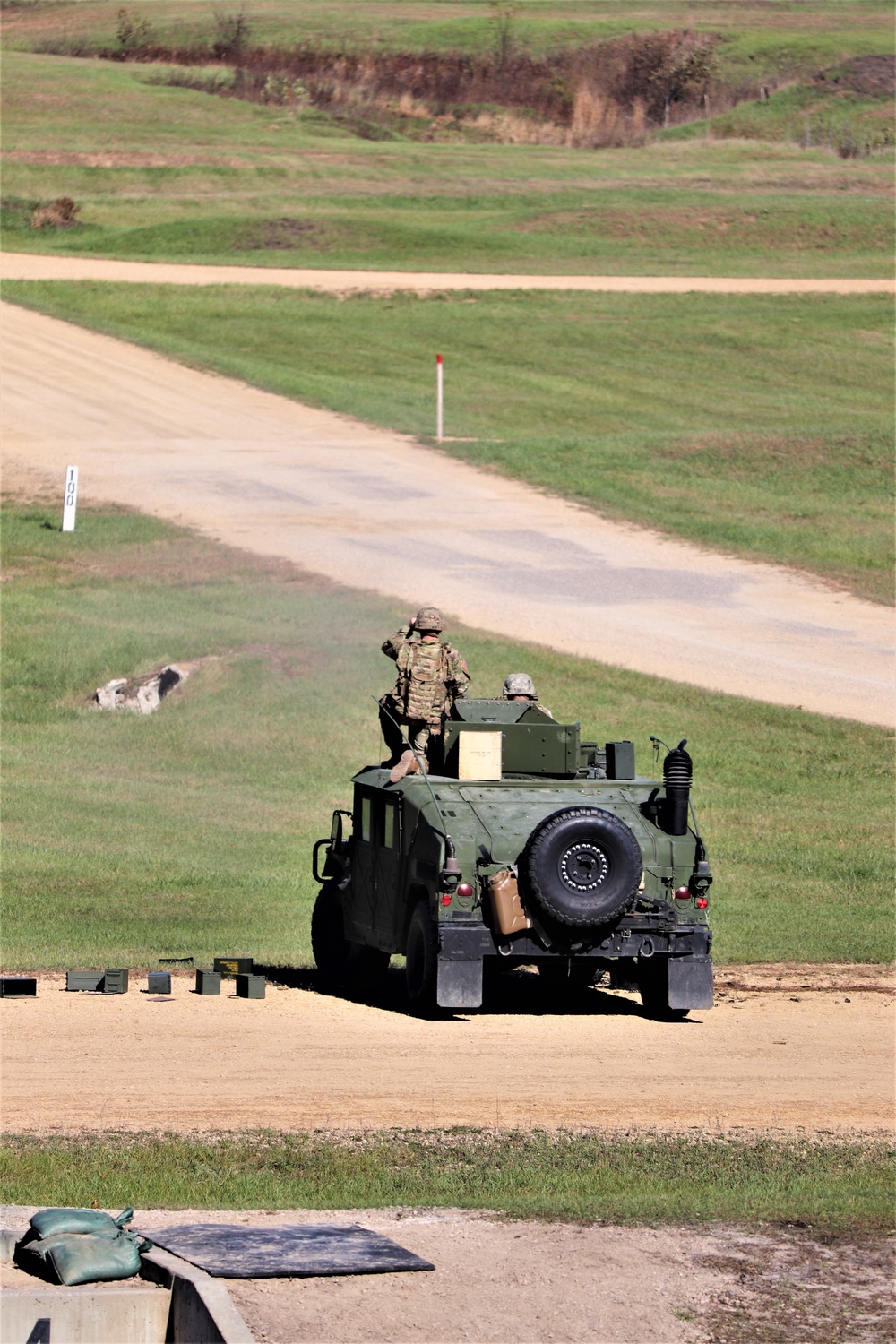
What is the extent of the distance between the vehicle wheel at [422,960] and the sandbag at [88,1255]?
5.89 metres

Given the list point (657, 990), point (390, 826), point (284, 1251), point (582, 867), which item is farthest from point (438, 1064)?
point (284, 1251)

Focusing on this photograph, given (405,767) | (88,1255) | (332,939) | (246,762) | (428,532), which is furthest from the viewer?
(428,532)

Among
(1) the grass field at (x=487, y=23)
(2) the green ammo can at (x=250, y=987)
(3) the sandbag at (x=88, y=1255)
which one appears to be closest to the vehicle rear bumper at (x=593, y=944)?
(2) the green ammo can at (x=250, y=987)

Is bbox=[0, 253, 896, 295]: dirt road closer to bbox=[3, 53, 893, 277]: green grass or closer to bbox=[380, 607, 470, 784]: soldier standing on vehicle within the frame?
bbox=[3, 53, 893, 277]: green grass

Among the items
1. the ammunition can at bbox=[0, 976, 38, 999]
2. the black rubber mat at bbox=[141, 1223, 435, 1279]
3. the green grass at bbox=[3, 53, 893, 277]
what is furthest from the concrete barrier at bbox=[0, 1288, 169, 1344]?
the green grass at bbox=[3, 53, 893, 277]

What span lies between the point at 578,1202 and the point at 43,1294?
3.16m

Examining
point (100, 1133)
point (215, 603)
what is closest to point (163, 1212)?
point (100, 1133)

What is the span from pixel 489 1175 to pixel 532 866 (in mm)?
3617

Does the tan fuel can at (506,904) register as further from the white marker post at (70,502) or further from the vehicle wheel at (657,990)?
the white marker post at (70,502)

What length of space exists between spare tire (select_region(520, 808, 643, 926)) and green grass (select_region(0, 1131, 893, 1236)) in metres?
2.72

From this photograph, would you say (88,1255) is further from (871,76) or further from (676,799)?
(871,76)

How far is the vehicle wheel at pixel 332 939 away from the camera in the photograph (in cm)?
1738

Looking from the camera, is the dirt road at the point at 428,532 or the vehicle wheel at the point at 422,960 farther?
the dirt road at the point at 428,532

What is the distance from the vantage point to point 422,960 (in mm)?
15258
